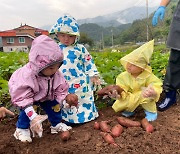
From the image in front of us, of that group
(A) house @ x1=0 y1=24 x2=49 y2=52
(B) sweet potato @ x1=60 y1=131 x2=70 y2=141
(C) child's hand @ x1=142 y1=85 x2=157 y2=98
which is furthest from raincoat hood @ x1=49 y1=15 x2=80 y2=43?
(A) house @ x1=0 y1=24 x2=49 y2=52

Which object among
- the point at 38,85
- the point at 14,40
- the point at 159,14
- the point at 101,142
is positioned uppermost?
the point at 159,14

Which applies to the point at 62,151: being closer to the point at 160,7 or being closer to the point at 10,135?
the point at 10,135

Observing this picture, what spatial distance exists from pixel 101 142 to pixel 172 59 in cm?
142

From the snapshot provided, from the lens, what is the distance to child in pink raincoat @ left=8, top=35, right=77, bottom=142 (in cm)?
242

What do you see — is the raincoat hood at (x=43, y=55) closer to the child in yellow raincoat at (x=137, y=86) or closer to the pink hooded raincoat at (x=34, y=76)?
the pink hooded raincoat at (x=34, y=76)

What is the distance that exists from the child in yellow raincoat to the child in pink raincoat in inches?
19.3

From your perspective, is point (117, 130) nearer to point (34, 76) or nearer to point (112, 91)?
point (112, 91)

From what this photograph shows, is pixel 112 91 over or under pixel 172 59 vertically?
under

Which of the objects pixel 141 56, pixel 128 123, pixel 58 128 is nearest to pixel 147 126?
pixel 128 123

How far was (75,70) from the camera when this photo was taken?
3266 mm

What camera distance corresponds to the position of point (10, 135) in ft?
9.79

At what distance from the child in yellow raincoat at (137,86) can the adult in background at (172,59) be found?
0.49 m

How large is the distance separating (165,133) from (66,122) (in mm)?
1078

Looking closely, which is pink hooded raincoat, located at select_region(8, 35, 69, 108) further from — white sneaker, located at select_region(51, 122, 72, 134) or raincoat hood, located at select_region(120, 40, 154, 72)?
raincoat hood, located at select_region(120, 40, 154, 72)
